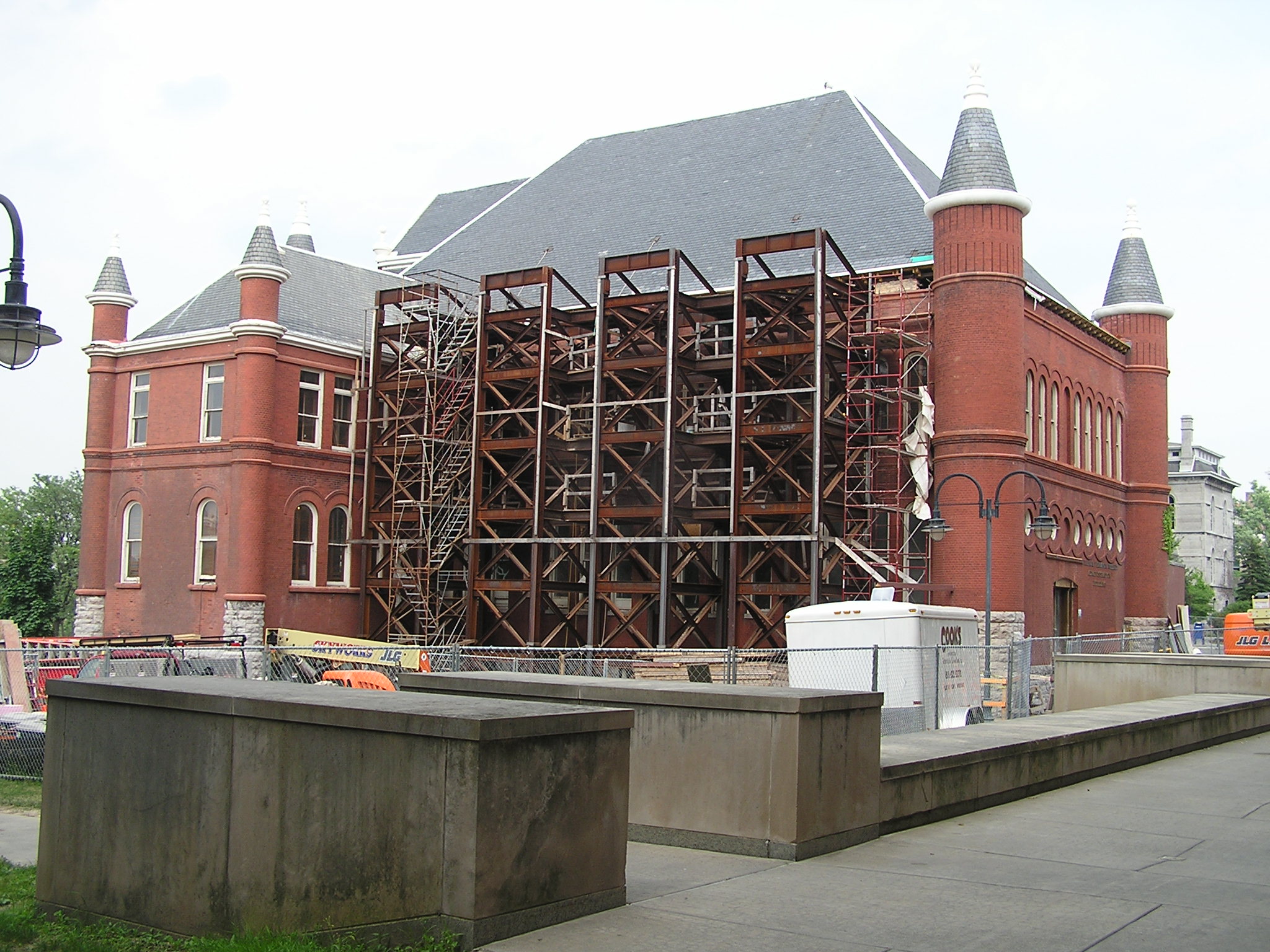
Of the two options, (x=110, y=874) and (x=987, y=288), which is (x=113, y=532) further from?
(x=110, y=874)

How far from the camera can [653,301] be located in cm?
3669

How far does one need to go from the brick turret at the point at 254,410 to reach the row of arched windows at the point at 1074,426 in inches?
909

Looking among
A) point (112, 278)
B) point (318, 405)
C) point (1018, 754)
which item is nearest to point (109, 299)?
point (112, 278)

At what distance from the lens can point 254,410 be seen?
134 ft

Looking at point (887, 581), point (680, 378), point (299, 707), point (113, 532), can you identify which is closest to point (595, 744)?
point (299, 707)

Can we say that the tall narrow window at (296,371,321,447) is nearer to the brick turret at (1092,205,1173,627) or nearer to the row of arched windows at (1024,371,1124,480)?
the row of arched windows at (1024,371,1124,480)

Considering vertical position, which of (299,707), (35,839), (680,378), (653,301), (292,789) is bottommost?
(35,839)

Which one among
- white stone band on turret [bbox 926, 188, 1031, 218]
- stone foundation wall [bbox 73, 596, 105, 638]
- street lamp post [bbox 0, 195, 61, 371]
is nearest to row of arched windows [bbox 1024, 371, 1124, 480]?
white stone band on turret [bbox 926, 188, 1031, 218]

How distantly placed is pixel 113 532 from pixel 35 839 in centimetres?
3493

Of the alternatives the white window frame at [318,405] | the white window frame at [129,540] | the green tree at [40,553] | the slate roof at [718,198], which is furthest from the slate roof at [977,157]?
the green tree at [40,553]

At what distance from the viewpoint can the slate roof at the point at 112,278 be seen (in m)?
44.9

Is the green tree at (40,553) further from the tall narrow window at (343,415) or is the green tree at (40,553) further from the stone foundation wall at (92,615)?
the tall narrow window at (343,415)

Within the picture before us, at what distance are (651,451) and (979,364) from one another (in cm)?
911

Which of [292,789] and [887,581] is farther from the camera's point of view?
[887,581]
